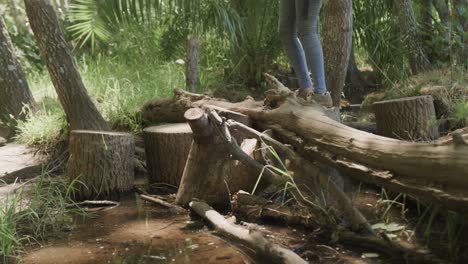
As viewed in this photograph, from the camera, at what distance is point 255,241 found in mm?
2324

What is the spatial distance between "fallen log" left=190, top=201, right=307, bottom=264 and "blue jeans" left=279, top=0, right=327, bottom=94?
4.03 feet

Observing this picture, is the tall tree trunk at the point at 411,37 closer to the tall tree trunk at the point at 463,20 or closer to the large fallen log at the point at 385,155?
the tall tree trunk at the point at 463,20

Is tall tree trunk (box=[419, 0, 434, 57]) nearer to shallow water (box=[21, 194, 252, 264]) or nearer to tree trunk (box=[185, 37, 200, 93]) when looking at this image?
tree trunk (box=[185, 37, 200, 93])

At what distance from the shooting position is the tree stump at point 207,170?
315cm

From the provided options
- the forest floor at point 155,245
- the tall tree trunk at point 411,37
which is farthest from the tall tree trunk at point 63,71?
the tall tree trunk at point 411,37

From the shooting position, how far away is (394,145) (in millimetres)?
2266

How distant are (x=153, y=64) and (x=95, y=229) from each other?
178 inches

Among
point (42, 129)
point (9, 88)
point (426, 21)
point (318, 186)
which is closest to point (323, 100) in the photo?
point (318, 186)

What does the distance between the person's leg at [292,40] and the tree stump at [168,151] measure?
0.89 m

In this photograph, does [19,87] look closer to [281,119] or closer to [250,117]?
[250,117]

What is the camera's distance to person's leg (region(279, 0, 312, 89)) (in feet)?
12.1

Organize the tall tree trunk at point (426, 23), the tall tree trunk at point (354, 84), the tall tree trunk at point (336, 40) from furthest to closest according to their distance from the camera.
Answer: the tall tree trunk at point (354, 84) < the tall tree trunk at point (426, 23) < the tall tree trunk at point (336, 40)

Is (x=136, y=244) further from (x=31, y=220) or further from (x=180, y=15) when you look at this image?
(x=180, y=15)

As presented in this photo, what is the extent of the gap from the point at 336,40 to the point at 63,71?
89.5 inches
